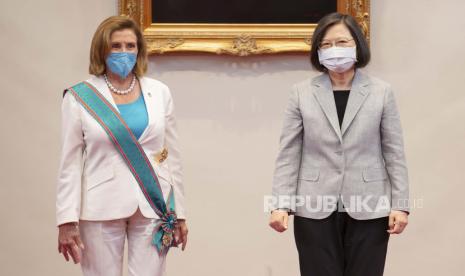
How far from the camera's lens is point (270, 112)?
13.7 ft

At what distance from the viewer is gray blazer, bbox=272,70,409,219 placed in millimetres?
2783

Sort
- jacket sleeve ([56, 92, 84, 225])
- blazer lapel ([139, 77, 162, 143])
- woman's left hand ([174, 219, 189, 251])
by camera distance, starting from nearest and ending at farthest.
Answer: jacket sleeve ([56, 92, 84, 225])
blazer lapel ([139, 77, 162, 143])
woman's left hand ([174, 219, 189, 251])

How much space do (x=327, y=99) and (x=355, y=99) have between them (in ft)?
0.36

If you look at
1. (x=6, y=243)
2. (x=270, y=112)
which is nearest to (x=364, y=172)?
(x=270, y=112)

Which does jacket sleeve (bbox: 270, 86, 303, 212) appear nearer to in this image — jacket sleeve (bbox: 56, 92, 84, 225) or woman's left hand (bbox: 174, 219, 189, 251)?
woman's left hand (bbox: 174, 219, 189, 251)

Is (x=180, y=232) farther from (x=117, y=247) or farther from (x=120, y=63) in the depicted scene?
(x=120, y=63)

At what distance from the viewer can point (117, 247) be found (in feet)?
9.17

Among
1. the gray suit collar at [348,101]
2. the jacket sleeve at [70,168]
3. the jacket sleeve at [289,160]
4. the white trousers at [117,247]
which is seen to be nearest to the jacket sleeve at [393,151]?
the gray suit collar at [348,101]

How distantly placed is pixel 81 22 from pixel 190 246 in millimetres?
1442

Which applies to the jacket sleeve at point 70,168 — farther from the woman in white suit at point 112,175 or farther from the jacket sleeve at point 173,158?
the jacket sleeve at point 173,158

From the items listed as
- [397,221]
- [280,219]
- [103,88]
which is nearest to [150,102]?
[103,88]

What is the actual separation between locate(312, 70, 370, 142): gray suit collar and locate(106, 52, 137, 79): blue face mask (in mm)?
752

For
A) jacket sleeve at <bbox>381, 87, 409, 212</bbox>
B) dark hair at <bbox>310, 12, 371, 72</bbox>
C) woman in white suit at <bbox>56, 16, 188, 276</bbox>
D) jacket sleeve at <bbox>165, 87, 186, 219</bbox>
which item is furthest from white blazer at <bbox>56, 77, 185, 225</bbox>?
jacket sleeve at <bbox>381, 87, 409, 212</bbox>

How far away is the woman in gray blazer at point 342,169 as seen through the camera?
2.78m
